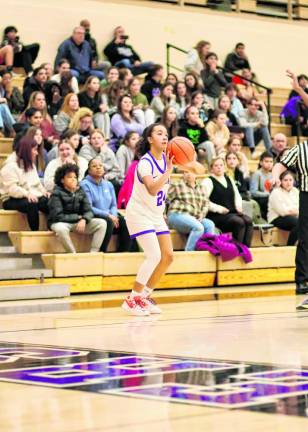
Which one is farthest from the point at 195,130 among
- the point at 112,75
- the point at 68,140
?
the point at 68,140

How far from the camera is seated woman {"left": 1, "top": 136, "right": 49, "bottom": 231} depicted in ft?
38.8

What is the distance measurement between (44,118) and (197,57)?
5260 mm

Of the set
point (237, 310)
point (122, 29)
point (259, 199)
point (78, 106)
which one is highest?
point (122, 29)

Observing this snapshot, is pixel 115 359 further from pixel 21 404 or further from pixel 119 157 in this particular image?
pixel 119 157

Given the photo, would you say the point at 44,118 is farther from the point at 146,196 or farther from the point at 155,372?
the point at 155,372

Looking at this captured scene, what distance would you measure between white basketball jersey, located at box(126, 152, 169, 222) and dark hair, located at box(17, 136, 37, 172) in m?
3.16

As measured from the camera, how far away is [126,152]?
1347 centimetres

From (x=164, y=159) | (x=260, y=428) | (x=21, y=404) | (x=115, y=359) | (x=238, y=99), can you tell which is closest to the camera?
(x=260, y=428)

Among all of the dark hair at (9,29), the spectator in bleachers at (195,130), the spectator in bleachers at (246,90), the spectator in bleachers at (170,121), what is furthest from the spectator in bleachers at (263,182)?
the dark hair at (9,29)

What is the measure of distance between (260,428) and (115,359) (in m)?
2.24

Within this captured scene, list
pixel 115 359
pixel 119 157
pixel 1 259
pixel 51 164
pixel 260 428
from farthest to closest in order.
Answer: pixel 119 157, pixel 51 164, pixel 1 259, pixel 115 359, pixel 260 428

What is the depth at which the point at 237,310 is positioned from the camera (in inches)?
369

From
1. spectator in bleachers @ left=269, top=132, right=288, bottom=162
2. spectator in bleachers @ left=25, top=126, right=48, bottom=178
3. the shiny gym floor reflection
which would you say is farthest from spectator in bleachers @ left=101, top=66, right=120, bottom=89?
the shiny gym floor reflection

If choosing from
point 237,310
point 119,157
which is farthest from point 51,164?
point 237,310
